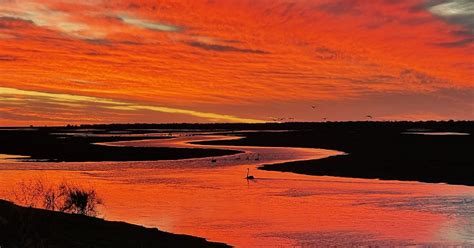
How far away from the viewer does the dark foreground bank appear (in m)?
14.5

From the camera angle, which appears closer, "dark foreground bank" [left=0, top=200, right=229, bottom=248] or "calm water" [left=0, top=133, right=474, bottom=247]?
"dark foreground bank" [left=0, top=200, right=229, bottom=248]

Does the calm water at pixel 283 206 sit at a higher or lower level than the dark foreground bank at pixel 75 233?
higher

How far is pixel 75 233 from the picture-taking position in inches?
681

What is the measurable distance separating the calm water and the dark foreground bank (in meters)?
2.80

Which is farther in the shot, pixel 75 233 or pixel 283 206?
pixel 283 206

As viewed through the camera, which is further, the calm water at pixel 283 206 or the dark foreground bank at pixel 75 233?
the calm water at pixel 283 206

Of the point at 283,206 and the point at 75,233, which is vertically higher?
the point at 283,206

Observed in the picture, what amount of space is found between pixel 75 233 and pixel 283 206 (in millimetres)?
13980

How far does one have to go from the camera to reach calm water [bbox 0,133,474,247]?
22.3 metres

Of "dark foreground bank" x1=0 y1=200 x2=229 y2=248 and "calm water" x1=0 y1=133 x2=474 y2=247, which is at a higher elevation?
"calm water" x1=0 y1=133 x2=474 y2=247

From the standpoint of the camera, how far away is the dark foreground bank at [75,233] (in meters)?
14.5

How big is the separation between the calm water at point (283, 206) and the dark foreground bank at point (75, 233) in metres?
2.80

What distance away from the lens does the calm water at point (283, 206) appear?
2228 centimetres

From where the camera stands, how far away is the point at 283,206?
29.5 m
